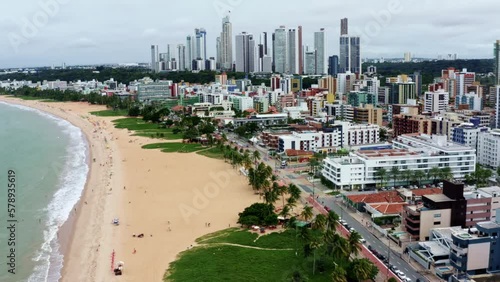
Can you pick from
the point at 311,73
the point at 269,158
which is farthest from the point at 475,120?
the point at 311,73

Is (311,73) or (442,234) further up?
(311,73)

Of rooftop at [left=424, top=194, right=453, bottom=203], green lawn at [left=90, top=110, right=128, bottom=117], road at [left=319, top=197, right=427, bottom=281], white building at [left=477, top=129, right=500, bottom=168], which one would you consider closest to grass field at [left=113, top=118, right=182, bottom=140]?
green lawn at [left=90, top=110, right=128, bottom=117]

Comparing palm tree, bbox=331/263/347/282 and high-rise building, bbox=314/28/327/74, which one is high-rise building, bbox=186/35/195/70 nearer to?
high-rise building, bbox=314/28/327/74

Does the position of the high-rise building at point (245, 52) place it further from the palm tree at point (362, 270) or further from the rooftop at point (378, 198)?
the palm tree at point (362, 270)

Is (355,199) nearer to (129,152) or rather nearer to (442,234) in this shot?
(442,234)

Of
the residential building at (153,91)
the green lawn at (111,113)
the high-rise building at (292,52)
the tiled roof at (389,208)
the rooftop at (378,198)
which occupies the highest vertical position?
the high-rise building at (292,52)

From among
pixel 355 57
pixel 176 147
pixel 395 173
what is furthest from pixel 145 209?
pixel 355 57

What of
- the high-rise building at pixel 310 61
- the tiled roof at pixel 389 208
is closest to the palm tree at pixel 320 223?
the tiled roof at pixel 389 208
